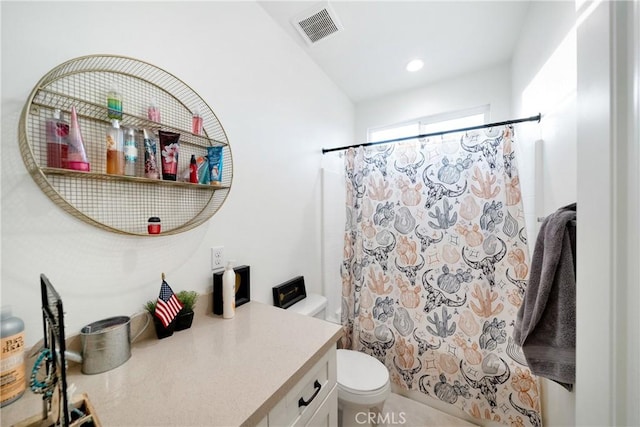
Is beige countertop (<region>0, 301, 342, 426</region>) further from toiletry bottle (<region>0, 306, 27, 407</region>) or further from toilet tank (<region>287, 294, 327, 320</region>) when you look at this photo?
toilet tank (<region>287, 294, 327, 320</region>)

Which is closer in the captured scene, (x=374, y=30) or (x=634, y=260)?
(x=634, y=260)

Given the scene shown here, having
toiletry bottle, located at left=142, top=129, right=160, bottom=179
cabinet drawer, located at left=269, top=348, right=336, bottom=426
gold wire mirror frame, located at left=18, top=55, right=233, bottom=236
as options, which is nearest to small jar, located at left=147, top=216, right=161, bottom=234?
gold wire mirror frame, located at left=18, top=55, right=233, bottom=236

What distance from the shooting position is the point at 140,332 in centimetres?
86

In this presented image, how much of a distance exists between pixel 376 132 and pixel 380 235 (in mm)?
1339

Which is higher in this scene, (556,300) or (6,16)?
(6,16)

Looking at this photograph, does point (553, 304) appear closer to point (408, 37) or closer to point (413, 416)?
point (413, 416)

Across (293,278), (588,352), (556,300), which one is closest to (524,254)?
(556,300)

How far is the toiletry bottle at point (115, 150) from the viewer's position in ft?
2.53

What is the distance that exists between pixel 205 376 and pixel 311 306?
95 centimetres

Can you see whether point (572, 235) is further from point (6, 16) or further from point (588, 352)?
point (6, 16)

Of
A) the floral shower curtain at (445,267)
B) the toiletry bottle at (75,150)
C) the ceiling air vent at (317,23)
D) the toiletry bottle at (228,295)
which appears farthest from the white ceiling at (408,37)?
the toiletry bottle at (228,295)

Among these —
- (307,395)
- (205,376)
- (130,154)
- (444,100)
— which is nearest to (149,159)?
(130,154)

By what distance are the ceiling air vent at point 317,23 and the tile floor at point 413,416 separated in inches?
99.0

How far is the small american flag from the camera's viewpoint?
33.5 inches
